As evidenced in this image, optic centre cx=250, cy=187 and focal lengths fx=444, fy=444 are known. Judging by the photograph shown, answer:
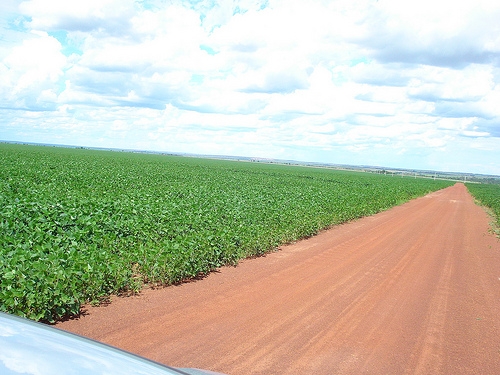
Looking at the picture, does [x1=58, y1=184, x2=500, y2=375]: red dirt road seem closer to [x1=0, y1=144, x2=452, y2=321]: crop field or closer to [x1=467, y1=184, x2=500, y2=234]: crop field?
[x1=0, y1=144, x2=452, y2=321]: crop field

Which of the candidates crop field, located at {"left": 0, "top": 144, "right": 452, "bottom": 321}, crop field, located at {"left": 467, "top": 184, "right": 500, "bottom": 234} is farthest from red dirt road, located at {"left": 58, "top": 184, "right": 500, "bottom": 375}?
crop field, located at {"left": 467, "top": 184, "right": 500, "bottom": 234}

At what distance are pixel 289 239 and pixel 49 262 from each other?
8.54 m

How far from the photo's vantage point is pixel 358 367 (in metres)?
5.50

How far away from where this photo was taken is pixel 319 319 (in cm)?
712

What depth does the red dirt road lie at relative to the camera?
18.6 feet

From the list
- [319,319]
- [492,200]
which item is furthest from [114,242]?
[492,200]

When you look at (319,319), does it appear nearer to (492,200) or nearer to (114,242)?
(114,242)

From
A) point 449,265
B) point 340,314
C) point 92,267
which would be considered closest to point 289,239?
point 449,265

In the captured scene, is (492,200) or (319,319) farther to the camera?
(492,200)

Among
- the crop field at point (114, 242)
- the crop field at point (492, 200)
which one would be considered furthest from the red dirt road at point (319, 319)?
the crop field at point (492, 200)

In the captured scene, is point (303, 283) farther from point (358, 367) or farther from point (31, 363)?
point (31, 363)

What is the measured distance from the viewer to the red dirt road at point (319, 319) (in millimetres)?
5660

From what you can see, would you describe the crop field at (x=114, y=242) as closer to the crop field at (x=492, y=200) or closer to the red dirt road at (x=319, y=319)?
the red dirt road at (x=319, y=319)

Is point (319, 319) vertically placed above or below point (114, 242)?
below
